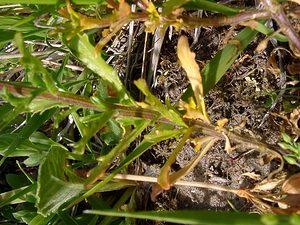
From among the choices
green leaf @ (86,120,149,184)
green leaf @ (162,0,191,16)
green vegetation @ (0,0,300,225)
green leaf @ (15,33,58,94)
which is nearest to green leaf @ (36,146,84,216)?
green vegetation @ (0,0,300,225)

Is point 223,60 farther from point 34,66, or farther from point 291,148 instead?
point 34,66

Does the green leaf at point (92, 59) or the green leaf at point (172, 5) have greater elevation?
the green leaf at point (172, 5)

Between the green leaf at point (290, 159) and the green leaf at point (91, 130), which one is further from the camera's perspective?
the green leaf at point (290, 159)

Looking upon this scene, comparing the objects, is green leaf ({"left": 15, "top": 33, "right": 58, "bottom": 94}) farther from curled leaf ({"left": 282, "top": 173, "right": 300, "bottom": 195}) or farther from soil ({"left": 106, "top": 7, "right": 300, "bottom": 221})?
curled leaf ({"left": 282, "top": 173, "right": 300, "bottom": 195})

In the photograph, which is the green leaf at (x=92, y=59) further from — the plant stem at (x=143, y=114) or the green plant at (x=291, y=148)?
the green plant at (x=291, y=148)

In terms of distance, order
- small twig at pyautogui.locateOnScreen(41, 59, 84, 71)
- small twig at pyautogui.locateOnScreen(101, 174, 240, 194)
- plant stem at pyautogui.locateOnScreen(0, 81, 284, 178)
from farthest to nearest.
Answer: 1. small twig at pyautogui.locateOnScreen(41, 59, 84, 71)
2. small twig at pyautogui.locateOnScreen(101, 174, 240, 194)
3. plant stem at pyautogui.locateOnScreen(0, 81, 284, 178)

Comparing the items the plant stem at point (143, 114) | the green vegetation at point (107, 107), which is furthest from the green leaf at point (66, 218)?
the plant stem at point (143, 114)

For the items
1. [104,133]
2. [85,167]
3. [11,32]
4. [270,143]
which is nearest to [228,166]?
[270,143]

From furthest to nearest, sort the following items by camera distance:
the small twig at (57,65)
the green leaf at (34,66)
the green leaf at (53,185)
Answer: the small twig at (57,65) → the green leaf at (53,185) → the green leaf at (34,66)

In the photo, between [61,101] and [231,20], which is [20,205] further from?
[231,20]
